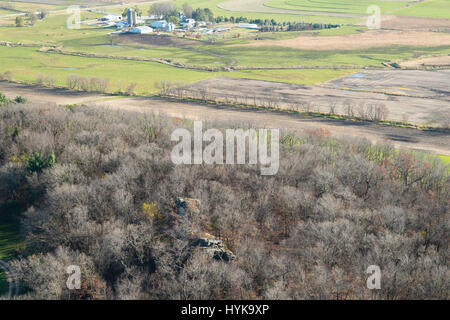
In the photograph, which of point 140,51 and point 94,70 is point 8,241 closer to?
point 94,70

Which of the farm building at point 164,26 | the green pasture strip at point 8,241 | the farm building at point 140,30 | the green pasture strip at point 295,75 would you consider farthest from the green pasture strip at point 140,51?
the green pasture strip at point 8,241

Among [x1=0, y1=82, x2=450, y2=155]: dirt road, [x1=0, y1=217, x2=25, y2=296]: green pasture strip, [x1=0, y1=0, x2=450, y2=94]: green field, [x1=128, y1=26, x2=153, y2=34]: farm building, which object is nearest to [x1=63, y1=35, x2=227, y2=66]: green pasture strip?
[x1=0, y1=0, x2=450, y2=94]: green field

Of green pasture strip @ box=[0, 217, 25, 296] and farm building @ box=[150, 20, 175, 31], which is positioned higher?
farm building @ box=[150, 20, 175, 31]

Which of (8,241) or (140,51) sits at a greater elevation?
(140,51)

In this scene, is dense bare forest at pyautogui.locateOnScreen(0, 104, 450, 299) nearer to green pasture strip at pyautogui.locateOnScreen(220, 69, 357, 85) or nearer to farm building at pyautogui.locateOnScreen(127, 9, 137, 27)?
green pasture strip at pyautogui.locateOnScreen(220, 69, 357, 85)

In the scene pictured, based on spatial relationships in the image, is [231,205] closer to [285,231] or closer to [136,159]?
[285,231]

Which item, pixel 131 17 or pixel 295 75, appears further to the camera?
pixel 131 17

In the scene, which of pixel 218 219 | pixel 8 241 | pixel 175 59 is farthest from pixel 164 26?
pixel 218 219
